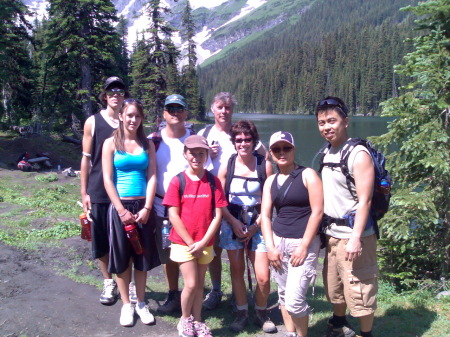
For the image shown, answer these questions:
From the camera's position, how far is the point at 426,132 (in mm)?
4996

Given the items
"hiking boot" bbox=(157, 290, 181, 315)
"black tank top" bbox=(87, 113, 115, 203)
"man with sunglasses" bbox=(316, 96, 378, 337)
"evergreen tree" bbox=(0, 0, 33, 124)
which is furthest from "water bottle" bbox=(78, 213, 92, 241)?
"evergreen tree" bbox=(0, 0, 33, 124)

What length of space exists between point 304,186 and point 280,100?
12268cm

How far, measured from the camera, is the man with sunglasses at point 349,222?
3184 mm

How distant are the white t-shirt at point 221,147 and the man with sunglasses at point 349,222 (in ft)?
3.36

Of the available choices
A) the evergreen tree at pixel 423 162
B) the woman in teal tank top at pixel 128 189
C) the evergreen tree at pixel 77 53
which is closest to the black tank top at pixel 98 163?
the woman in teal tank top at pixel 128 189

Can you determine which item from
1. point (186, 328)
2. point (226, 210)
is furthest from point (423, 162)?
point (186, 328)

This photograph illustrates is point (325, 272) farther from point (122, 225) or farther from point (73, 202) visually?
point (73, 202)

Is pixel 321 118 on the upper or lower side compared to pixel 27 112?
lower

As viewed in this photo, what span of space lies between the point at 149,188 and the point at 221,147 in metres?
0.85

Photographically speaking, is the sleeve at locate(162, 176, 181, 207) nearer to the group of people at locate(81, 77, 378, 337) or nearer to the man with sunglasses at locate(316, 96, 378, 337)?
the group of people at locate(81, 77, 378, 337)

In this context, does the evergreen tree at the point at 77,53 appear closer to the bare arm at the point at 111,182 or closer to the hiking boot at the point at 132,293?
the hiking boot at the point at 132,293

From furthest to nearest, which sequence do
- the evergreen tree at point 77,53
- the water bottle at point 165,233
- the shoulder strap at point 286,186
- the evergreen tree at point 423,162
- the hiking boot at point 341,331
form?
1. the evergreen tree at point 77,53
2. the evergreen tree at point 423,162
3. the water bottle at point 165,233
4. the hiking boot at point 341,331
5. the shoulder strap at point 286,186

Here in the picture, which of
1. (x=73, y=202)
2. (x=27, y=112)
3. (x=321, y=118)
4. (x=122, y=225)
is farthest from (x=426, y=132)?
(x=27, y=112)

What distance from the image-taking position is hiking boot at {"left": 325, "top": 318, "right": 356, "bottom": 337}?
371 centimetres
